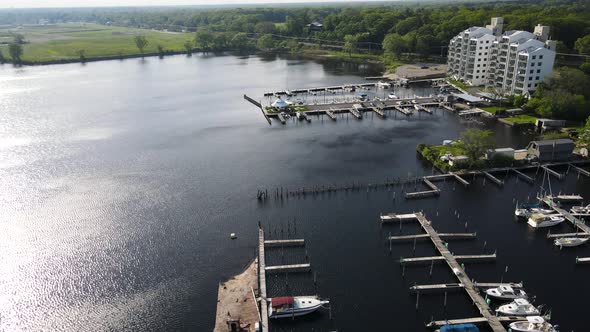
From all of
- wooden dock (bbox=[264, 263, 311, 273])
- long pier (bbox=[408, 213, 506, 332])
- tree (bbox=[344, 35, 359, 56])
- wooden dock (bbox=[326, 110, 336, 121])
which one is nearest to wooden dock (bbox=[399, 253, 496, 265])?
long pier (bbox=[408, 213, 506, 332])

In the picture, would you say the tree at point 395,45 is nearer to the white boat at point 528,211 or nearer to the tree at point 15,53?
the white boat at point 528,211

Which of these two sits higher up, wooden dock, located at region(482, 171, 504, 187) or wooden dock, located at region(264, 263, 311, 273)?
wooden dock, located at region(482, 171, 504, 187)

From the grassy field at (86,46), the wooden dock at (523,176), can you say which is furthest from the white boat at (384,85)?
the grassy field at (86,46)

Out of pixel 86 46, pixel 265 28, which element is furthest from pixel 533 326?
pixel 86 46

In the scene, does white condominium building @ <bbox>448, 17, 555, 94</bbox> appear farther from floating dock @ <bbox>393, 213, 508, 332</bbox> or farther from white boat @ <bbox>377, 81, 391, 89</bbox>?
floating dock @ <bbox>393, 213, 508, 332</bbox>

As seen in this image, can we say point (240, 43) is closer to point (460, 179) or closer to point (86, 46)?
point (86, 46)

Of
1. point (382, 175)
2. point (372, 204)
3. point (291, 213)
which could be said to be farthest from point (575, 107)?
point (291, 213)
